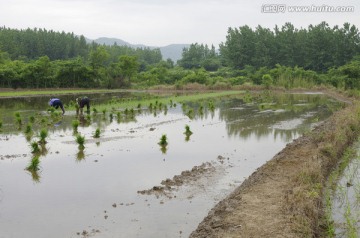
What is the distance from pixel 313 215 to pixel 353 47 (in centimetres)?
6494

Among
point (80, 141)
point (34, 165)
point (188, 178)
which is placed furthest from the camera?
point (80, 141)

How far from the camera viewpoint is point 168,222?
6953 millimetres

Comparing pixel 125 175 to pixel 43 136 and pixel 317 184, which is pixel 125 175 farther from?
pixel 43 136

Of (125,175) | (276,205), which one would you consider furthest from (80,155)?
(276,205)

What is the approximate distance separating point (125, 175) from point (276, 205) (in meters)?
4.55

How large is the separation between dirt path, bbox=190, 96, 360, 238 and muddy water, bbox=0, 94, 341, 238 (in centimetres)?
57

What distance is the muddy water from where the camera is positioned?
6.99 meters

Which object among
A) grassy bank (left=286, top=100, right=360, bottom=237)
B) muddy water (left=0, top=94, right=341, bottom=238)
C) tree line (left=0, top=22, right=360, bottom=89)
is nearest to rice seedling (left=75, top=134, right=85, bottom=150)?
muddy water (left=0, top=94, right=341, bottom=238)

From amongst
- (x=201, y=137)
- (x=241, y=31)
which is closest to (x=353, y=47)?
(x=241, y=31)

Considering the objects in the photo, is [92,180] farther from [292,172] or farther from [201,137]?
[201,137]

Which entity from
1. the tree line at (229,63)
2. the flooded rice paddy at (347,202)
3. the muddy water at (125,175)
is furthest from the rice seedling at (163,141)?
the tree line at (229,63)

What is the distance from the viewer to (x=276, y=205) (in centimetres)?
702

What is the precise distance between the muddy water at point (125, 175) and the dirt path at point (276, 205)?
568 millimetres

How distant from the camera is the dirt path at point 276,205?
5980 mm
